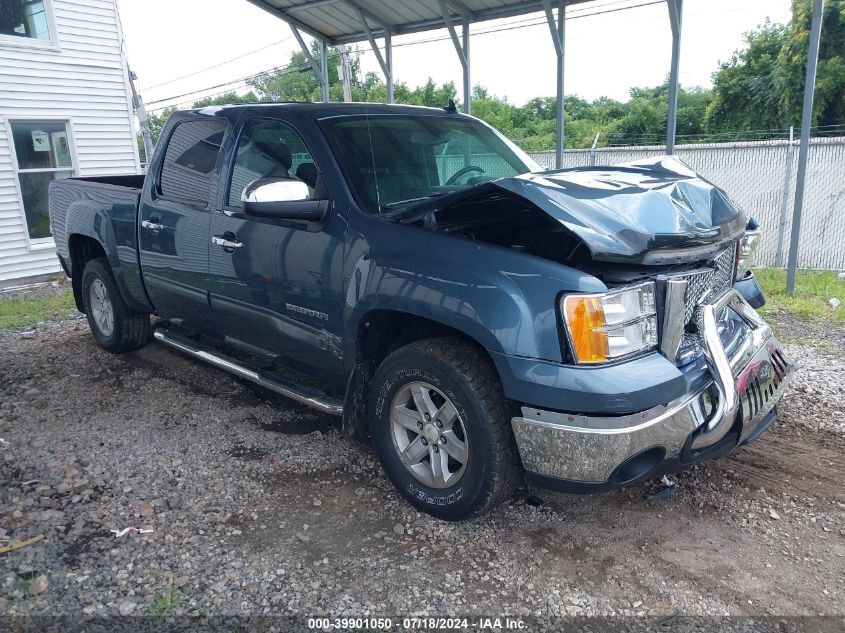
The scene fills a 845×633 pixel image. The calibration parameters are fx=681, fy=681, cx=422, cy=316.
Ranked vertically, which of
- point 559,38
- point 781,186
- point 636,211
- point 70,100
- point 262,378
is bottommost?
point 262,378

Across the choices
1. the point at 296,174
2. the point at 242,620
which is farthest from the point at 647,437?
the point at 296,174

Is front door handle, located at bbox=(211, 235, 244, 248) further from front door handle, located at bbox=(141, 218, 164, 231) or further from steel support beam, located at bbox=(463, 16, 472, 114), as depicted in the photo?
steel support beam, located at bbox=(463, 16, 472, 114)

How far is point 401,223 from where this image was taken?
334cm

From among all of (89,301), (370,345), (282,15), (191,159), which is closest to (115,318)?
(89,301)

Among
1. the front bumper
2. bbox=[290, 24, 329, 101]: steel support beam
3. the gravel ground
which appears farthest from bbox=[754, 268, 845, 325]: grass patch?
bbox=[290, 24, 329, 101]: steel support beam

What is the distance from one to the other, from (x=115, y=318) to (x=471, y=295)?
4.06m

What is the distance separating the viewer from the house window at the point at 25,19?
10.6 meters

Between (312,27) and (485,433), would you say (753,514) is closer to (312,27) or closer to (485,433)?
(485,433)

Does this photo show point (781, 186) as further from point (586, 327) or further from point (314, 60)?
point (586, 327)

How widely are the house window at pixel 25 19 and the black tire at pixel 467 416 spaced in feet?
35.2

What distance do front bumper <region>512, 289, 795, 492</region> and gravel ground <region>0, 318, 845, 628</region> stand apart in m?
0.44

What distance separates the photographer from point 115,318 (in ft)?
19.1

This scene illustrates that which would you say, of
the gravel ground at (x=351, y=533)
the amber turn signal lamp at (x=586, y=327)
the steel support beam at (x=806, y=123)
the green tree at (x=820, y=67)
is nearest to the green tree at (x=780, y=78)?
the green tree at (x=820, y=67)

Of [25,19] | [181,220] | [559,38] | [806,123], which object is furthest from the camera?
[25,19]
